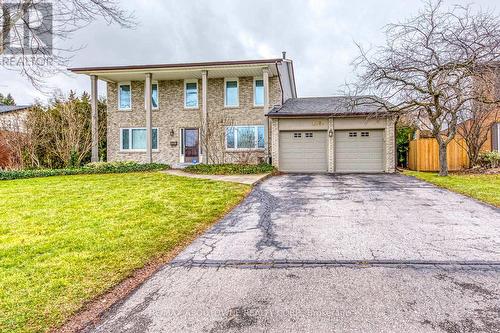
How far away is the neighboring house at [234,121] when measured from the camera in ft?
52.0

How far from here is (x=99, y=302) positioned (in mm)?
3199

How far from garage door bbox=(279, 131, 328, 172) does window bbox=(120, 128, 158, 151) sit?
7652 millimetres

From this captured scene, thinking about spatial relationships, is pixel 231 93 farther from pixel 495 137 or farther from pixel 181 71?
pixel 495 137

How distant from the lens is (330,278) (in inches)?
142

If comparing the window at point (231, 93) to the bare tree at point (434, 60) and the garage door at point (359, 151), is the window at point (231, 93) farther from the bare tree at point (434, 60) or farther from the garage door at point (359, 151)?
the bare tree at point (434, 60)

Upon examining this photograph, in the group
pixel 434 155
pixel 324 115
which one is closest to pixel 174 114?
pixel 324 115

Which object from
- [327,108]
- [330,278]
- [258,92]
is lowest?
[330,278]

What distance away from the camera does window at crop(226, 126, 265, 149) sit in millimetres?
17688

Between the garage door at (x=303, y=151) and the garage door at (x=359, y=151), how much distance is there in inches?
28.9

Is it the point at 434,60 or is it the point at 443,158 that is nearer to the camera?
the point at 434,60

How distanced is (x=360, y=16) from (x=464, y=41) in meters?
7.54

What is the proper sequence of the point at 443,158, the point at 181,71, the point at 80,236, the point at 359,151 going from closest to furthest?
the point at 80,236, the point at 443,158, the point at 359,151, the point at 181,71

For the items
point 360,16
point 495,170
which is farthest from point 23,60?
point 495,170

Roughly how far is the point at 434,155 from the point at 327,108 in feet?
20.8
